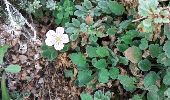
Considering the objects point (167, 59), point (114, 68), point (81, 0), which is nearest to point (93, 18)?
point (81, 0)

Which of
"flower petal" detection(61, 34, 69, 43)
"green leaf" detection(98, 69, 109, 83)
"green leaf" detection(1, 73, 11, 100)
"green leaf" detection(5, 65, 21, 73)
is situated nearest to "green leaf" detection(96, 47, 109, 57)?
"green leaf" detection(98, 69, 109, 83)

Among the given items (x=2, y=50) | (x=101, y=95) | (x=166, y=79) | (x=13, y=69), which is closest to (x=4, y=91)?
(x=13, y=69)

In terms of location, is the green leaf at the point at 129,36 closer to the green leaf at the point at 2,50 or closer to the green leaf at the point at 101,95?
the green leaf at the point at 101,95

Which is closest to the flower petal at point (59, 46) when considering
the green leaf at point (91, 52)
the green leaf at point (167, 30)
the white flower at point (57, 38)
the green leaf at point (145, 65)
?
the white flower at point (57, 38)

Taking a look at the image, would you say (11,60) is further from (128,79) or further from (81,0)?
(128,79)

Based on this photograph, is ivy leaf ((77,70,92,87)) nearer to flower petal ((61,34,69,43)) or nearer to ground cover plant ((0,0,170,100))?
ground cover plant ((0,0,170,100))

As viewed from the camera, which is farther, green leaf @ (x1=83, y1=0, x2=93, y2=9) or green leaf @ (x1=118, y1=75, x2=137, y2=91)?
green leaf @ (x1=83, y1=0, x2=93, y2=9)
